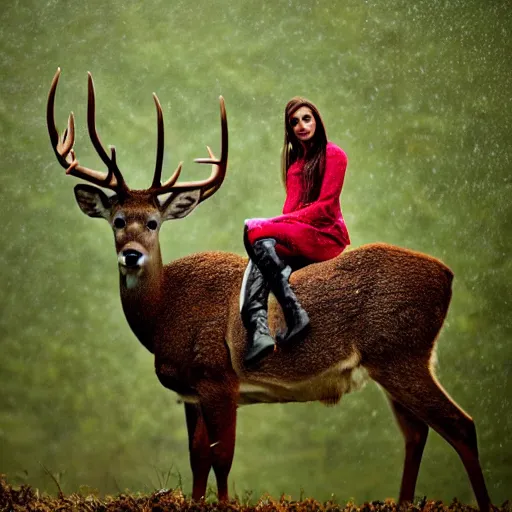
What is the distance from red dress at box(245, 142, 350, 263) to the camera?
13.4 feet

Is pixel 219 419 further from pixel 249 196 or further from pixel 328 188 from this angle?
pixel 249 196

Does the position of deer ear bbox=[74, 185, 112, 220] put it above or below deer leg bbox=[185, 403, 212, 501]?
above

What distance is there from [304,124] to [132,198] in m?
0.89

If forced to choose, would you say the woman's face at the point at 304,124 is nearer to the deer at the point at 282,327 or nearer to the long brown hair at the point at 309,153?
the long brown hair at the point at 309,153

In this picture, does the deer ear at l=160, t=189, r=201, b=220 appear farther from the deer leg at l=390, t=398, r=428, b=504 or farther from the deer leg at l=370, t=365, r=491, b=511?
the deer leg at l=390, t=398, r=428, b=504

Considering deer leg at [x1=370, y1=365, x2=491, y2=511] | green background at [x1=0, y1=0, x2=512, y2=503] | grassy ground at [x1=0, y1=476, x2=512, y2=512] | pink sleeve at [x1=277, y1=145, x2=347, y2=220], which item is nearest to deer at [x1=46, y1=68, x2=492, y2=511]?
deer leg at [x1=370, y1=365, x2=491, y2=511]

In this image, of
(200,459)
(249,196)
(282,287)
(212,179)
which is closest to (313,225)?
(282,287)

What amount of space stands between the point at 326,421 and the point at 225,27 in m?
2.76

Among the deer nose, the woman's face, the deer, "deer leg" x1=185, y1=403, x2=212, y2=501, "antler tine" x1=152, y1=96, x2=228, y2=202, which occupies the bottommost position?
"deer leg" x1=185, y1=403, x2=212, y2=501

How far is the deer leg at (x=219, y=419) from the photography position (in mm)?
4125

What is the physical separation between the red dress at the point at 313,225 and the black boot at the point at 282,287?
0.19ft

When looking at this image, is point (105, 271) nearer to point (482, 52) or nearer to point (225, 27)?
point (225, 27)

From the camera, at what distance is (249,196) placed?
5980 mm

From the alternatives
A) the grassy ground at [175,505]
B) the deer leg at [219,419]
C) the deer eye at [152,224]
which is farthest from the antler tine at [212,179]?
the grassy ground at [175,505]
